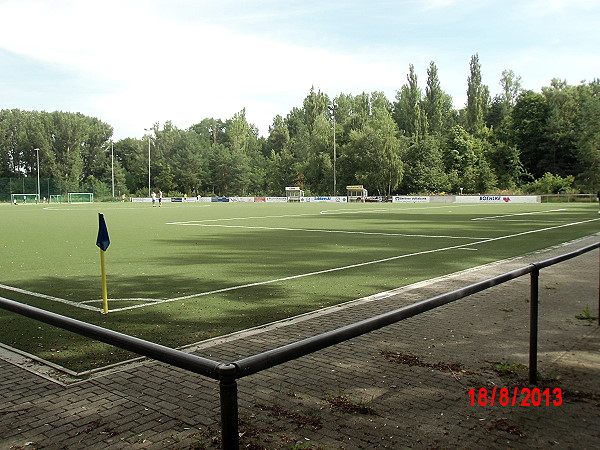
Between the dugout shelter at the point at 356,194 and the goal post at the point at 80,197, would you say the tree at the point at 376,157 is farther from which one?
the goal post at the point at 80,197

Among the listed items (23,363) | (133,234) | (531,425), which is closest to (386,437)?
(531,425)

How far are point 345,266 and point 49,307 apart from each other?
6425 mm

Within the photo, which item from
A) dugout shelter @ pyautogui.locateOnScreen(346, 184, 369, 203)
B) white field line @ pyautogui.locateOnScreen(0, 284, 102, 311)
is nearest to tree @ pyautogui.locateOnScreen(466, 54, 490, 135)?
dugout shelter @ pyautogui.locateOnScreen(346, 184, 369, 203)

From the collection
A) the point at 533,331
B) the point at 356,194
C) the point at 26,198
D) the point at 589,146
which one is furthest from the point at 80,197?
the point at 533,331

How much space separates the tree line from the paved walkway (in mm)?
77325

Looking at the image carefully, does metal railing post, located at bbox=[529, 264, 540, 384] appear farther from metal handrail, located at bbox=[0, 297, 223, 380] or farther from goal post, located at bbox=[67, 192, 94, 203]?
goal post, located at bbox=[67, 192, 94, 203]

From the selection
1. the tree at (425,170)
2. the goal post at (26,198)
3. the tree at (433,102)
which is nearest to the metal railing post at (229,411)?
the tree at (425,170)

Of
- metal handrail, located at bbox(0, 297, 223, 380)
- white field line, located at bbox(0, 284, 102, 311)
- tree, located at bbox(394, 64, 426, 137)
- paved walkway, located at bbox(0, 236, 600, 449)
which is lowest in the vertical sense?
paved walkway, located at bbox(0, 236, 600, 449)

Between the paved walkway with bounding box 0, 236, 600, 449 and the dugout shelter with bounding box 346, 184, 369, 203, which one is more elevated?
the dugout shelter with bounding box 346, 184, 369, 203
